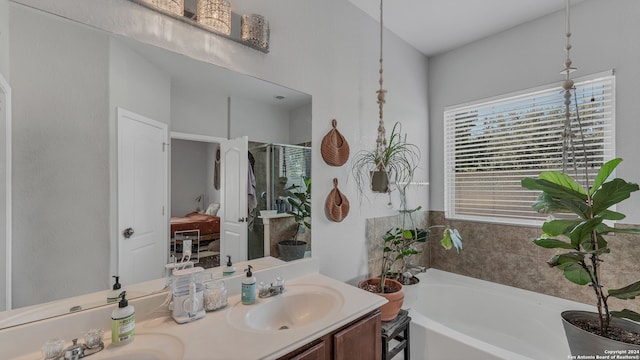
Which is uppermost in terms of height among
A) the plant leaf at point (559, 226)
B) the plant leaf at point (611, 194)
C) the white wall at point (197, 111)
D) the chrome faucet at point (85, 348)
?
the white wall at point (197, 111)

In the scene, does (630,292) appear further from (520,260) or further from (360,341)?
(520,260)

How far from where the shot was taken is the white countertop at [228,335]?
854 millimetres

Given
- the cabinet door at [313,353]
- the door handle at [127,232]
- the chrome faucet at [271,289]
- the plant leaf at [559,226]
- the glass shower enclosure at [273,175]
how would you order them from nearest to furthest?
the cabinet door at [313,353] < the door handle at [127,232] < the plant leaf at [559,226] < the chrome faucet at [271,289] < the glass shower enclosure at [273,175]

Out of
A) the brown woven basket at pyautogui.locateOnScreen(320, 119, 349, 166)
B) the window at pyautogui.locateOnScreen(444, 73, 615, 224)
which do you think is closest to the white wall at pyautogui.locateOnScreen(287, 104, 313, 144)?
the brown woven basket at pyautogui.locateOnScreen(320, 119, 349, 166)

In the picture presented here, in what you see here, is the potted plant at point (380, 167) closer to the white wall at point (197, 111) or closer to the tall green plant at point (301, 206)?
the tall green plant at point (301, 206)

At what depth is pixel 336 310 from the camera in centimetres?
119

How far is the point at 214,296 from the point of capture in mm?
1160

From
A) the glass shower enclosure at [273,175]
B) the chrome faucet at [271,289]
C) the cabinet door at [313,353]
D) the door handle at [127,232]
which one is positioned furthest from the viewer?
the glass shower enclosure at [273,175]

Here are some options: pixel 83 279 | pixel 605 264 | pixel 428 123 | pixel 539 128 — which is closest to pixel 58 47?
pixel 83 279

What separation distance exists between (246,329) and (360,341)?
0.53 metres

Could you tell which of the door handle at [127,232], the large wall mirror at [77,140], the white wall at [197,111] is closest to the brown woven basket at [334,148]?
the white wall at [197,111]

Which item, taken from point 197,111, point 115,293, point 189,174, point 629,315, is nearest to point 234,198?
point 189,174

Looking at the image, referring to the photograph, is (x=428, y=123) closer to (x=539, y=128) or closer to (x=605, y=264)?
(x=539, y=128)

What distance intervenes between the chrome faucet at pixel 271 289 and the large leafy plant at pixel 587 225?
127 centimetres
